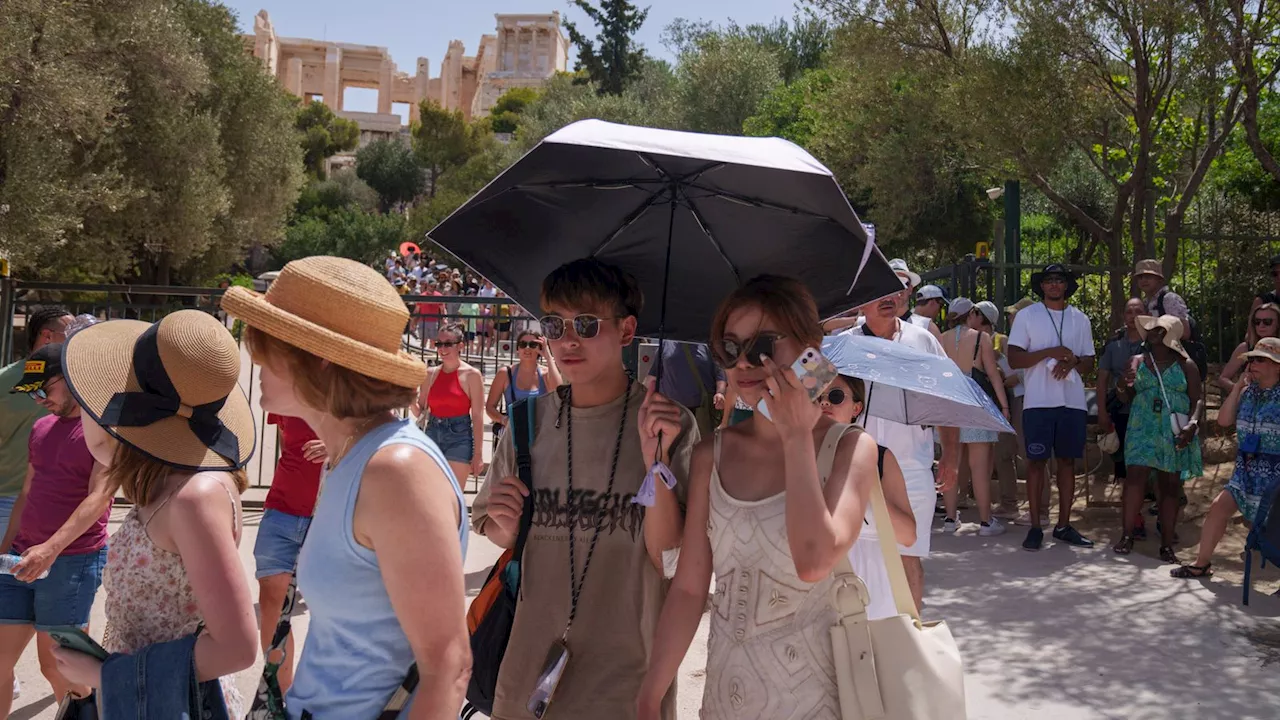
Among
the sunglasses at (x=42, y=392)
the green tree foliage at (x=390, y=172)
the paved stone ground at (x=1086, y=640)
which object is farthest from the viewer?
the green tree foliage at (x=390, y=172)

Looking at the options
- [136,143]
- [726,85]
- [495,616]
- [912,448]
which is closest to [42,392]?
[495,616]

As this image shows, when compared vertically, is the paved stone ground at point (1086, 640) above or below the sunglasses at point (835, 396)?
below

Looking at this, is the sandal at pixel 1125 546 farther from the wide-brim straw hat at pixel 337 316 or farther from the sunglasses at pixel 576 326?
the wide-brim straw hat at pixel 337 316

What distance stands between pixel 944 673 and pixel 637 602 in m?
0.77

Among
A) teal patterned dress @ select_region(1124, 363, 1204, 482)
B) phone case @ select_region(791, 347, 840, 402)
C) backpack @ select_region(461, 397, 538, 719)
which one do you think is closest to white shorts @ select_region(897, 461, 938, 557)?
backpack @ select_region(461, 397, 538, 719)

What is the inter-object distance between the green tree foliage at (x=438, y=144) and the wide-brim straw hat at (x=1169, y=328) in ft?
→ 193

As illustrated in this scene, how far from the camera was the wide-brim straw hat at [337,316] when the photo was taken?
79.3 inches

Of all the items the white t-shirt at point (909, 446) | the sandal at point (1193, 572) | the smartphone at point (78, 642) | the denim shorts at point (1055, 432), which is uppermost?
the white t-shirt at point (909, 446)

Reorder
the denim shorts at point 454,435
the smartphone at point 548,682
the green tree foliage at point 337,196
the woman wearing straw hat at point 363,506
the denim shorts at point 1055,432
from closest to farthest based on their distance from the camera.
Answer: the woman wearing straw hat at point 363,506, the smartphone at point 548,682, the denim shorts at point 454,435, the denim shorts at point 1055,432, the green tree foliage at point 337,196

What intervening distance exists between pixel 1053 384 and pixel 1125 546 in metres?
1.32

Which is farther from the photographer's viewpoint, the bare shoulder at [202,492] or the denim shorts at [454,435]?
the denim shorts at [454,435]

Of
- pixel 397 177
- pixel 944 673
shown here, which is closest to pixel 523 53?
pixel 397 177

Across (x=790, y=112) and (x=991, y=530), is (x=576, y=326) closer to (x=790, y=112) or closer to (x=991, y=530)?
(x=991, y=530)

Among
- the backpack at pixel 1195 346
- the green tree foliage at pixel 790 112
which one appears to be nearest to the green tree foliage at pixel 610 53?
the green tree foliage at pixel 790 112
